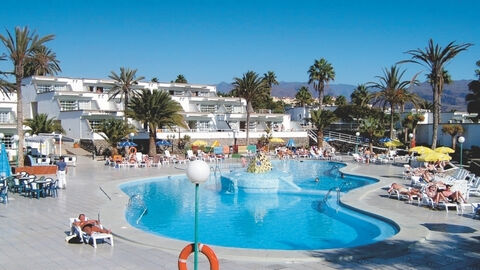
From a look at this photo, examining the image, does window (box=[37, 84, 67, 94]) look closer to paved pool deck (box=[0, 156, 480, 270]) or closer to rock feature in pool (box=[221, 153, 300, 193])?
rock feature in pool (box=[221, 153, 300, 193])

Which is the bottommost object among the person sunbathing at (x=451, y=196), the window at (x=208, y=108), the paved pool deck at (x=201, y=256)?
the paved pool deck at (x=201, y=256)

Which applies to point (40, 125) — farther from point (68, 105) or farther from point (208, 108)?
point (208, 108)

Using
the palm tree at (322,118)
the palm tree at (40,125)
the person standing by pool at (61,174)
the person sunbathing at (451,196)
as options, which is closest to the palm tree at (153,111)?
the palm tree at (40,125)

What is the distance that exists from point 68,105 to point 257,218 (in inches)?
1454

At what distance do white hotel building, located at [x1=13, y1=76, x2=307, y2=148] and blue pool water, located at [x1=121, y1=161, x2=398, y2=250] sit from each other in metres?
21.5

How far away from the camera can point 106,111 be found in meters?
44.1

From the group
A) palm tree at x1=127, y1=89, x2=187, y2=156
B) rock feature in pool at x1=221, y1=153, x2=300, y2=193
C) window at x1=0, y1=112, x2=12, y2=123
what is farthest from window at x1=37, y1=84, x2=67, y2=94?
rock feature in pool at x1=221, y1=153, x2=300, y2=193

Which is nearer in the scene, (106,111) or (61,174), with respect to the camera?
(61,174)

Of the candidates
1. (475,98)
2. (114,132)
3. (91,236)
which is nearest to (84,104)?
(114,132)

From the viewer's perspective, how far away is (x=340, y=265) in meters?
9.23

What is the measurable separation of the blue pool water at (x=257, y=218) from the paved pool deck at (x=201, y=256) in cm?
81

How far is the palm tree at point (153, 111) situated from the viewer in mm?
38375

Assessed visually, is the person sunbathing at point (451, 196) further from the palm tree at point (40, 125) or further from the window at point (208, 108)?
the window at point (208, 108)

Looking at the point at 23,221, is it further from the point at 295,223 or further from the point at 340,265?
the point at 340,265
